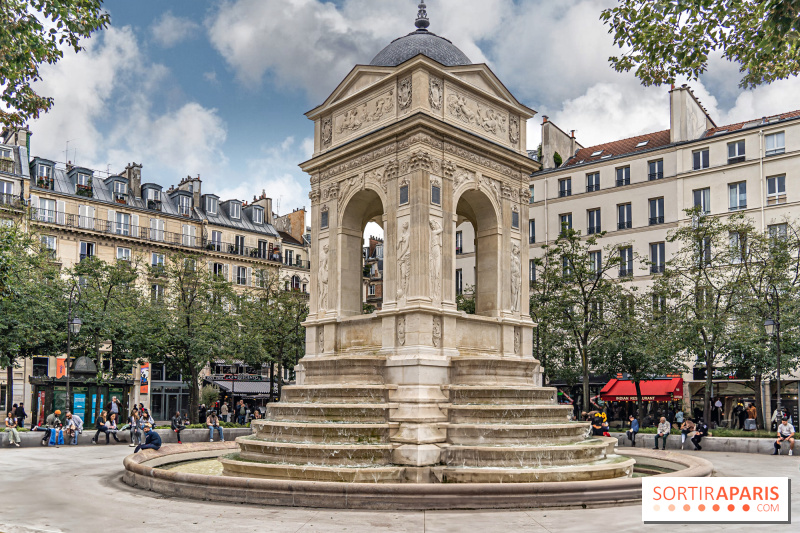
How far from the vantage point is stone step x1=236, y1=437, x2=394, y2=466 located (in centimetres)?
1620

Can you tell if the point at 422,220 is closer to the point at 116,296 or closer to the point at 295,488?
the point at 295,488

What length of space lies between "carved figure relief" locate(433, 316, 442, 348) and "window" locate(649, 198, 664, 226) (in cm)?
3941

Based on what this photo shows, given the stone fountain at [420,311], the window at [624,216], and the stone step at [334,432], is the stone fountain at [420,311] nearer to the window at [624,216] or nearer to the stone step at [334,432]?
the stone step at [334,432]

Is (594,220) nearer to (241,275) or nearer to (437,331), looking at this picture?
(241,275)

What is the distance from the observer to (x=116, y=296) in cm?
4822

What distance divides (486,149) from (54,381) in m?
25.2

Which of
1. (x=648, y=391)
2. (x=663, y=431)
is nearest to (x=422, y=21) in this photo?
(x=663, y=431)

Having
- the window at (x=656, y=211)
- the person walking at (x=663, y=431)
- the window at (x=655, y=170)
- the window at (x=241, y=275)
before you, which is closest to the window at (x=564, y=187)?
the window at (x=655, y=170)

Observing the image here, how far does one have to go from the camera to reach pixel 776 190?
50.2 metres

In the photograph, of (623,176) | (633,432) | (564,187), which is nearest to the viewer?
(633,432)

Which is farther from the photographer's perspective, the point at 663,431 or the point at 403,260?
the point at 663,431

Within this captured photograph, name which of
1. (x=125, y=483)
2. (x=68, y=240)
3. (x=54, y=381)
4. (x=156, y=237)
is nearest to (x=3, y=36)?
(x=125, y=483)

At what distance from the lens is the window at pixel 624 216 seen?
56750mm

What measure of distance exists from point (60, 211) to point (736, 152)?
50.7 m
